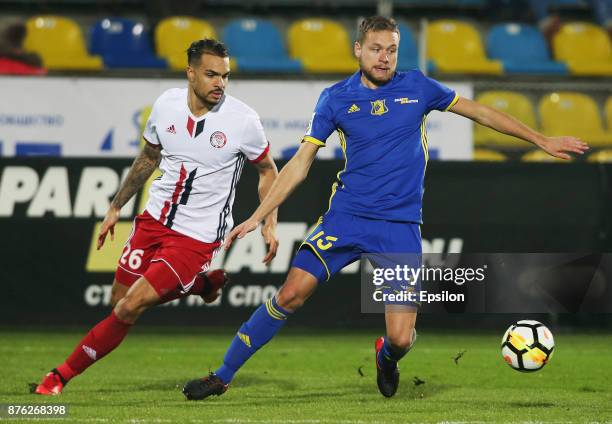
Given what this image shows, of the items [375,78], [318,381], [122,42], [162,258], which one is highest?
[375,78]

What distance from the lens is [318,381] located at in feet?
25.2

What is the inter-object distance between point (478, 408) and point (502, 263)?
14.4ft

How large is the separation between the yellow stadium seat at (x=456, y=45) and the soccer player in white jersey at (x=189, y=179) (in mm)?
7809

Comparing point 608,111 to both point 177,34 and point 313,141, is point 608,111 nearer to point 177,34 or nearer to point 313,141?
point 177,34

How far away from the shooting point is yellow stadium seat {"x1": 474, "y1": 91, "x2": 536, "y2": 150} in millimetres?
12312

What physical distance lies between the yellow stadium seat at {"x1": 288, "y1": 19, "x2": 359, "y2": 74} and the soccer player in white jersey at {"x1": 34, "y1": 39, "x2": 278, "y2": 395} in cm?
760

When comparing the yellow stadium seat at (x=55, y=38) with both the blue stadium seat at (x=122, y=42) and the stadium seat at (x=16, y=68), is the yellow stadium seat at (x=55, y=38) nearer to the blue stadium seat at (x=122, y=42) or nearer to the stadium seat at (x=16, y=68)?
the blue stadium seat at (x=122, y=42)

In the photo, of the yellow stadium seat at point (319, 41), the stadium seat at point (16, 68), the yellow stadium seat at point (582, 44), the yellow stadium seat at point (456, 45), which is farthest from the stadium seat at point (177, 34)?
the yellow stadium seat at point (582, 44)

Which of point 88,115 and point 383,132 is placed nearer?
point 383,132

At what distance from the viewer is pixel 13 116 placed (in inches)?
470

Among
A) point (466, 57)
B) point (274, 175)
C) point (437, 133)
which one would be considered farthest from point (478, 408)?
point (466, 57)

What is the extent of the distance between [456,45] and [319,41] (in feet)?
6.12

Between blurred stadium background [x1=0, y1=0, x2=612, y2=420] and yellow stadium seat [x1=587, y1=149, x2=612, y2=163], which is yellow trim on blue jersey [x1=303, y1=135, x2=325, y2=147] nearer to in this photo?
blurred stadium background [x1=0, y1=0, x2=612, y2=420]

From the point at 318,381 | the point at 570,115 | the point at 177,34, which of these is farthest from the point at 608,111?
the point at 318,381
